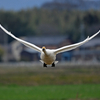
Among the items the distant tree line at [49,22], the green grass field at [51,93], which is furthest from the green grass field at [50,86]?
the distant tree line at [49,22]

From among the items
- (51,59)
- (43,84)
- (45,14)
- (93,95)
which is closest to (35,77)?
(43,84)

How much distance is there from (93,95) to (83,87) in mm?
5761

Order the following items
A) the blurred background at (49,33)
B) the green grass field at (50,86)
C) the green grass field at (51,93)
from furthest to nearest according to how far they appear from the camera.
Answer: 1. the blurred background at (49,33)
2. the green grass field at (50,86)
3. the green grass field at (51,93)

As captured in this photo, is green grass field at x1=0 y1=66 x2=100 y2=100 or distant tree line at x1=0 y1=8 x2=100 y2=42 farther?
distant tree line at x1=0 y1=8 x2=100 y2=42

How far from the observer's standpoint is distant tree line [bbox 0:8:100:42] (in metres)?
91.1

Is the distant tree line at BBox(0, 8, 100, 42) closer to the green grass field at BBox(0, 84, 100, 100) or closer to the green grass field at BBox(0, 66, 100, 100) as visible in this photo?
the green grass field at BBox(0, 66, 100, 100)

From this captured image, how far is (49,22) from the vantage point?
4596 inches

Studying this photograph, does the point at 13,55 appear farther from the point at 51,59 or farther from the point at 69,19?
the point at 51,59

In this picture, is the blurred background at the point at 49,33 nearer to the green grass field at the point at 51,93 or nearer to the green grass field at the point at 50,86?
the green grass field at the point at 50,86

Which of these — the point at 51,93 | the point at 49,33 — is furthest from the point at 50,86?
the point at 49,33

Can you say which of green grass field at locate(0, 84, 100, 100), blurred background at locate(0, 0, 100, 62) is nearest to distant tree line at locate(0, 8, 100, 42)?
blurred background at locate(0, 0, 100, 62)

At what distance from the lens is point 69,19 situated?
116 meters

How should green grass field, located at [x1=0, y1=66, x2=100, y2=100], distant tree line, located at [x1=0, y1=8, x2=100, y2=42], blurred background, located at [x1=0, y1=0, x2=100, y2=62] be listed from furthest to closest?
Answer: distant tree line, located at [x1=0, y1=8, x2=100, y2=42] → blurred background, located at [x1=0, y1=0, x2=100, y2=62] → green grass field, located at [x1=0, y1=66, x2=100, y2=100]

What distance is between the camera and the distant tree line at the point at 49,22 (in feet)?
299
